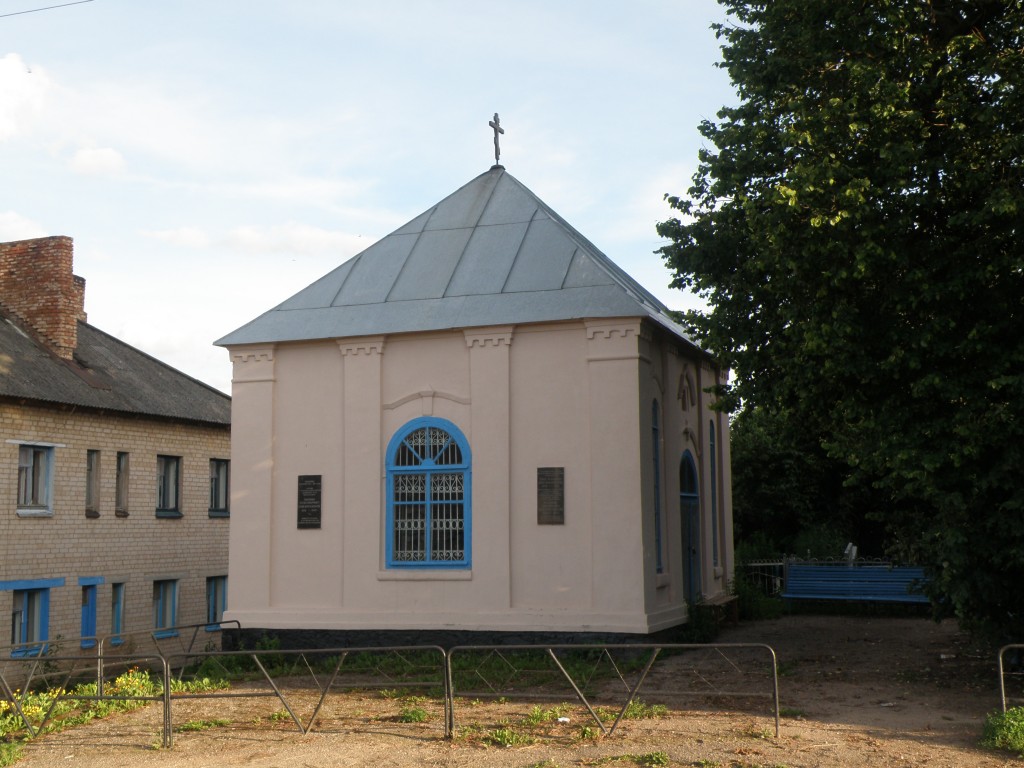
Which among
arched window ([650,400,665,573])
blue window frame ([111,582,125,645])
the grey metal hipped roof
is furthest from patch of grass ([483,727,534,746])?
blue window frame ([111,582,125,645])

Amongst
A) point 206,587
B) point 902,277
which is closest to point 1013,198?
point 902,277

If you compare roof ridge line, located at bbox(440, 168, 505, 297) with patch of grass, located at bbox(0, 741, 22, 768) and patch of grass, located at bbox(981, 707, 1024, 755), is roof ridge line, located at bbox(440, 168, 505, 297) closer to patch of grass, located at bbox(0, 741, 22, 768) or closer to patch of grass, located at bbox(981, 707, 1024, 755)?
patch of grass, located at bbox(0, 741, 22, 768)

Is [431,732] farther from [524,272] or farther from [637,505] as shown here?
[524,272]

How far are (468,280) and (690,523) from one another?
5.60 meters

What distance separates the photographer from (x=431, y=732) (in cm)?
1050

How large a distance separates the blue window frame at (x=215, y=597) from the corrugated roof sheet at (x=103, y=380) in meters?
4.00

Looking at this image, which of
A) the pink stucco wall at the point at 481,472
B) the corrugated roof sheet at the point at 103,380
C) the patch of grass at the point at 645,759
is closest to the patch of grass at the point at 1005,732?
the patch of grass at the point at 645,759

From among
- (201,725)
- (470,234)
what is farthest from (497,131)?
(201,725)

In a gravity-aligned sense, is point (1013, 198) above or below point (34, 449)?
above

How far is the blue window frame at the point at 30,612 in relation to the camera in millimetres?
21141

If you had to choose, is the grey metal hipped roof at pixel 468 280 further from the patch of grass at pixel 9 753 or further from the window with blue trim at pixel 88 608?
the window with blue trim at pixel 88 608

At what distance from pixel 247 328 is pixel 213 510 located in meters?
11.3

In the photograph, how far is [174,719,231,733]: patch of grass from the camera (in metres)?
11.1

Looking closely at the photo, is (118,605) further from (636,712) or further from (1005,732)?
(1005,732)
